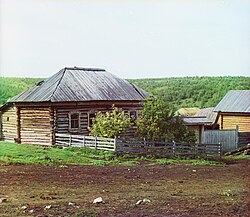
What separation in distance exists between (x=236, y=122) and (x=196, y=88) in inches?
277

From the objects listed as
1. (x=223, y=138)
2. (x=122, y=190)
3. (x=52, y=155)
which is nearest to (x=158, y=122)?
(x=52, y=155)

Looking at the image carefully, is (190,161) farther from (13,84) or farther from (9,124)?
(9,124)

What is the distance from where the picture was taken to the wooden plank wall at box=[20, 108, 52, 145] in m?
13.8

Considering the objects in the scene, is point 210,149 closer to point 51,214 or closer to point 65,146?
point 65,146

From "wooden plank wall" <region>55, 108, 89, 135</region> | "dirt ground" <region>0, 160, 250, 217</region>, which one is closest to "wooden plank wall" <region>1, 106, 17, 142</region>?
"wooden plank wall" <region>55, 108, 89, 135</region>

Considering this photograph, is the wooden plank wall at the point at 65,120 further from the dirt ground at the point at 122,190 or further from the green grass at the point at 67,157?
the dirt ground at the point at 122,190

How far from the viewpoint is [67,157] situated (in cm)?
1216

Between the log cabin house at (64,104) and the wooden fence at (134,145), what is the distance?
1.88 feet

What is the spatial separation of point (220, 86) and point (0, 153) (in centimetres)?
490

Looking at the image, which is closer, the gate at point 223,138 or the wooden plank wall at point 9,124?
the wooden plank wall at point 9,124

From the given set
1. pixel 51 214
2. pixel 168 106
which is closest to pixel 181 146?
pixel 168 106

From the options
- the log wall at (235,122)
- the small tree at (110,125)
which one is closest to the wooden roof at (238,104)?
the log wall at (235,122)

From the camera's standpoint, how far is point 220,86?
11016mm

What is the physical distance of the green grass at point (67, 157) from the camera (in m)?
11.1
